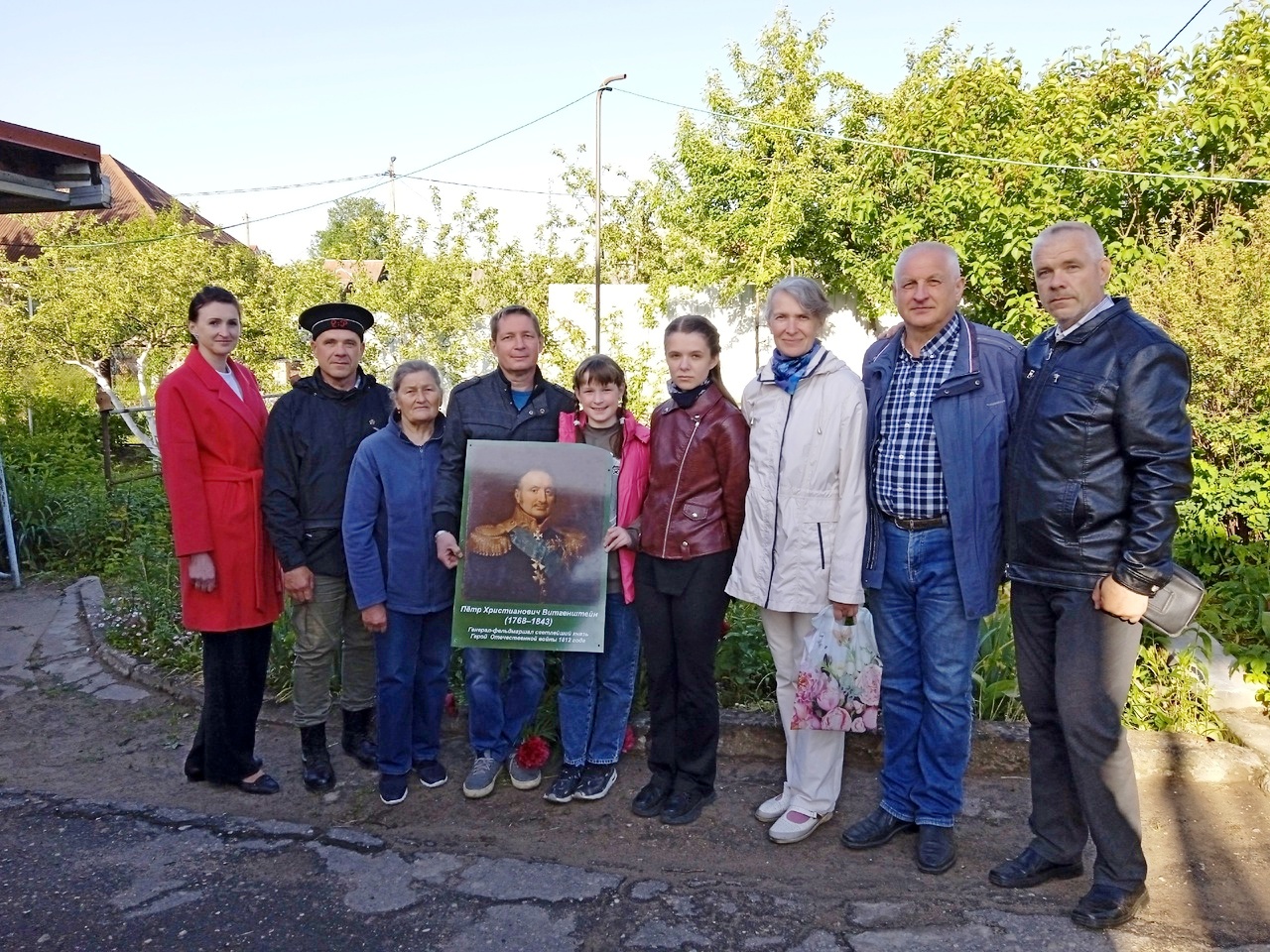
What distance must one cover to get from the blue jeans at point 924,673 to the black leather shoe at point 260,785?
2.63 meters

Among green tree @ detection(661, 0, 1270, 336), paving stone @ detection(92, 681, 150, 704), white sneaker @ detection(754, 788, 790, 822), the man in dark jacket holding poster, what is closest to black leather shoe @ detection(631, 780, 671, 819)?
white sneaker @ detection(754, 788, 790, 822)

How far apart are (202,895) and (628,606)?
1.89 m

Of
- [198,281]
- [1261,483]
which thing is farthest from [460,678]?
[198,281]

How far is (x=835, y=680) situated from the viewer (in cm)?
361

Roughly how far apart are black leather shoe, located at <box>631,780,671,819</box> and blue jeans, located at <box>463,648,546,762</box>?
0.63m

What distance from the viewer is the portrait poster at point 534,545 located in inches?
157

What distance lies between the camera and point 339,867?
3586mm

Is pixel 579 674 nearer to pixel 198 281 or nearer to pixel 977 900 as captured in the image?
pixel 977 900

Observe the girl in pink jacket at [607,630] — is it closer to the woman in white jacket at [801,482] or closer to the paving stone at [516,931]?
the woman in white jacket at [801,482]

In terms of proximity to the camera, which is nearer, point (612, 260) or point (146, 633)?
point (146, 633)

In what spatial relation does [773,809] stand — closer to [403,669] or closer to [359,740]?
[403,669]

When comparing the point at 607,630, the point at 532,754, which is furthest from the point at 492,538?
the point at 532,754

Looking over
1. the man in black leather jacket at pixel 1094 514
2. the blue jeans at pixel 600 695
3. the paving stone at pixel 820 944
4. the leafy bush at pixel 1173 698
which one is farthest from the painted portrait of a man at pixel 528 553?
the leafy bush at pixel 1173 698

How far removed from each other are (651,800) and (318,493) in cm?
192
